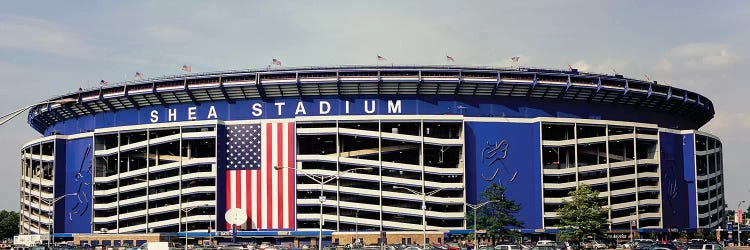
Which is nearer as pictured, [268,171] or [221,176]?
[268,171]

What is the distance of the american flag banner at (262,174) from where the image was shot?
14762cm

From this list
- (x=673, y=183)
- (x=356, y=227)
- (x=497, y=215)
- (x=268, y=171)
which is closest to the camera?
(x=497, y=215)

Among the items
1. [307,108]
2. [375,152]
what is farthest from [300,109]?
[375,152]

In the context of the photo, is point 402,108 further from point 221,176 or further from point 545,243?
point 545,243

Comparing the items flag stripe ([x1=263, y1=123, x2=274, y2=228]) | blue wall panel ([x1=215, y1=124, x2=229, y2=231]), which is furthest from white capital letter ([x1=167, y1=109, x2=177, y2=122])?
flag stripe ([x1=263, y1=123, x2=274, y2=228])

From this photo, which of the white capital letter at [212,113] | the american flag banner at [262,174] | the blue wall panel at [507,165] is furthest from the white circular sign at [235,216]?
the blue wall panel at [507,165]

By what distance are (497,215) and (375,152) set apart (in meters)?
24.9

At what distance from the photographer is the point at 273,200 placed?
14788 cm

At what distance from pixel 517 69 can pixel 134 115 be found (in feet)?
228

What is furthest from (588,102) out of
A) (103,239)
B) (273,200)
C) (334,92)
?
(103,239)

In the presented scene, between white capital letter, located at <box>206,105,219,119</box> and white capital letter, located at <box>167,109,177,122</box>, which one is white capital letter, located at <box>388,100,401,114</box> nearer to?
white capital letter, located at <box>206,105,219,119</box>

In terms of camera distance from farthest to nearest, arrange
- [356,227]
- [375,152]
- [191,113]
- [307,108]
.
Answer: [191,113] → [307,108] → [375,152] → [356,227]

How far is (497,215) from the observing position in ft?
447

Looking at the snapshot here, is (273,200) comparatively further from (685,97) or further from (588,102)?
(685,97)
